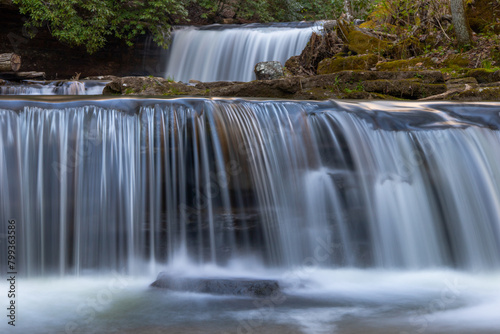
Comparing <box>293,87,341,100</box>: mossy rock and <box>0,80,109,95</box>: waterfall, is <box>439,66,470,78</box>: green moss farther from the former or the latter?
<box>0,80,109,95</box>: waterfall

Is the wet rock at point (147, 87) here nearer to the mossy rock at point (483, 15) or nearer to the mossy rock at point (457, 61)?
the mossy rock at point (457, 61)

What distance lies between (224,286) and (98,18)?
454 inches

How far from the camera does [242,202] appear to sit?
4406 mm

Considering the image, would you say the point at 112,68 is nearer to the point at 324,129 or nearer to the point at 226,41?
the point at 226,41

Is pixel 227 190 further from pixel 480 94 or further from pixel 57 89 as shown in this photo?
pixel 57 89

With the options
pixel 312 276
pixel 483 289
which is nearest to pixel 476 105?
pixel 483 289

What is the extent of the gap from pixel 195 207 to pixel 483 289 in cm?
252

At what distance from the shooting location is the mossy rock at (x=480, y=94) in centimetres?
680

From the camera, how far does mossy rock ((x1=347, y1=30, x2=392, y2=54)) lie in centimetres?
1022

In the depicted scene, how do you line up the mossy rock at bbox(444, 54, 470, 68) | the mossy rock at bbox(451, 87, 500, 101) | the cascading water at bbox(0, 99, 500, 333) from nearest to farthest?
the cascading water at bbox(0, 99, 500, 333) → the mossy rock at bbox(451, 87, 500, 101) → the mossy rock at bbox(444, 54, 470, 68)

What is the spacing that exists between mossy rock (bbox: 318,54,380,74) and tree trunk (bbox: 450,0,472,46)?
1.72 meters

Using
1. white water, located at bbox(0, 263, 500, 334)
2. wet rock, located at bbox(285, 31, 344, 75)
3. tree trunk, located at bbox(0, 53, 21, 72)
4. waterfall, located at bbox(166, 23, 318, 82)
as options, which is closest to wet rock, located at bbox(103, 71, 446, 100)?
wet rock, located at bbox(285, 31, 344, 75)

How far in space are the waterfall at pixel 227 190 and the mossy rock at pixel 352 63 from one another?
4.65m

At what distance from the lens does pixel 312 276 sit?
4086 millimetres
